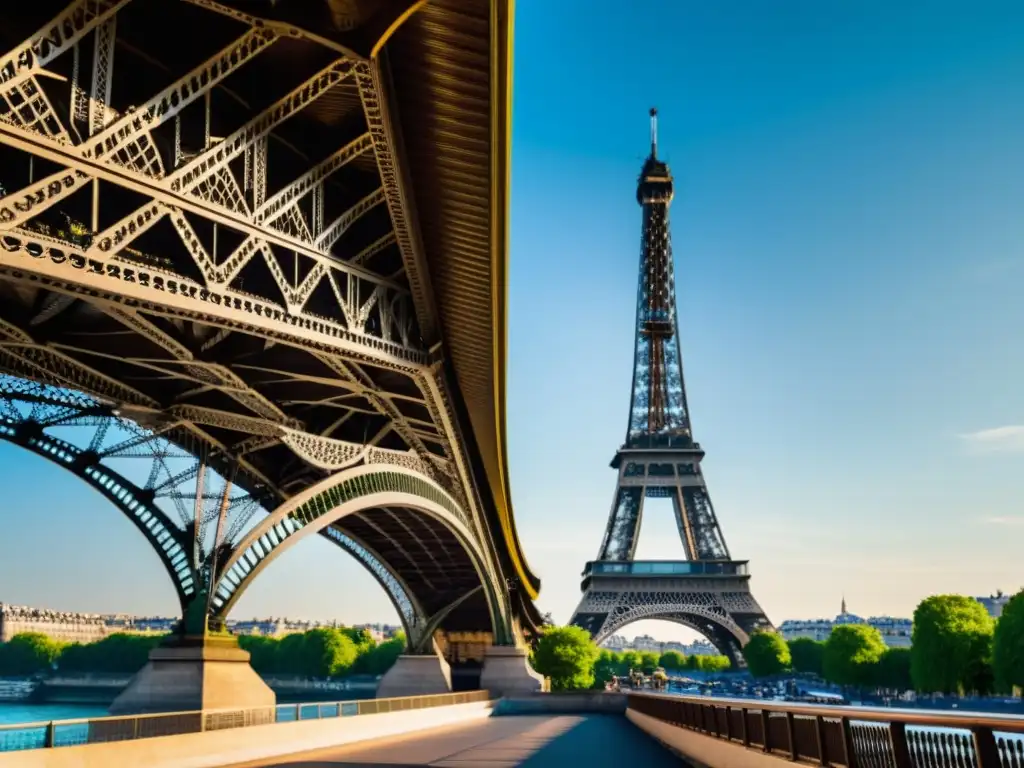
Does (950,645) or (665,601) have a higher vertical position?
(665,601)

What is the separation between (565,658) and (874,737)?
256ft

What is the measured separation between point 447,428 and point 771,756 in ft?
67.2

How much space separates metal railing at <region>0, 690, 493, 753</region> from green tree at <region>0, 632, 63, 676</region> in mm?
115618

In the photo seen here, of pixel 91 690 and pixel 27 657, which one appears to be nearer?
pixel 91 690

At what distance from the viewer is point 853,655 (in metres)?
92.4

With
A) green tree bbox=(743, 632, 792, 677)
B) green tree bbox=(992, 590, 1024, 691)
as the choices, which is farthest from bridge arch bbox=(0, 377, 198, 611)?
green tree bbox=(743, 632, 792, 677)

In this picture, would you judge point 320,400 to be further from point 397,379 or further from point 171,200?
point 171,200

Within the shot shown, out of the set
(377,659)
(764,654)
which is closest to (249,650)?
(377,659)

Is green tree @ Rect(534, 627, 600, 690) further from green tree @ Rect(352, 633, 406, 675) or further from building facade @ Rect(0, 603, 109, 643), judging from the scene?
building facade @ Rect(0, 603, 109, 643)

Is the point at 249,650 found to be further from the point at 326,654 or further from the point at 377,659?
the point at 377,659

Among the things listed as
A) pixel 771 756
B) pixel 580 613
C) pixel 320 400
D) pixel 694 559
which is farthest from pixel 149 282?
pixel 694 559

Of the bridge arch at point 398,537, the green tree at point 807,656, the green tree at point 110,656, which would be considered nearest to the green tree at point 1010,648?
the bridge arch at point 398,537

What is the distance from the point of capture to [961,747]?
347 inches

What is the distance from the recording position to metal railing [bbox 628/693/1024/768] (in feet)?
27.4
